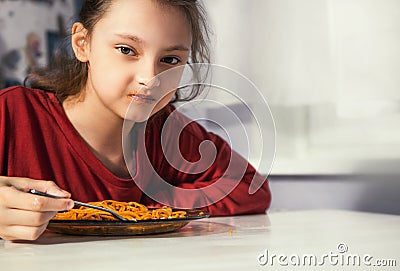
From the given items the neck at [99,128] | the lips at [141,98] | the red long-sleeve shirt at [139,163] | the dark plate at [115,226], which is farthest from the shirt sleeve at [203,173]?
the dark plate at [115,226]

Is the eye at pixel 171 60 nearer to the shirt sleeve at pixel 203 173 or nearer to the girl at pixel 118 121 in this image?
the girl at pixel 118 121

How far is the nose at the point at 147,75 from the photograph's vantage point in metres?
1.14

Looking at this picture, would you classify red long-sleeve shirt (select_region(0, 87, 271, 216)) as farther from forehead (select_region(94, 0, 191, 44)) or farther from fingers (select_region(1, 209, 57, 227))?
fingers (select_region(1, 209, 57, 227))

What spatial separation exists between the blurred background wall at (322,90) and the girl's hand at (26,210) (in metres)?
0.50

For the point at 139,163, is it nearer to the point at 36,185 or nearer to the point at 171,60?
the point at 171,60

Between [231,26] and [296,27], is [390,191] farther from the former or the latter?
[231,26]

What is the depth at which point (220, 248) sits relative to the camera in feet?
2.81

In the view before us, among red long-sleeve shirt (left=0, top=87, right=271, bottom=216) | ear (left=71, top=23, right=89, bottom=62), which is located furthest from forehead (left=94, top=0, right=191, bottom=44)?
red long-sleeve shirt (left=0, top=87, right=271, bottom=216)

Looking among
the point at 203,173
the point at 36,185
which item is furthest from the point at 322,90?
the point at 36,185

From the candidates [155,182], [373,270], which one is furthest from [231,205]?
[373,270]

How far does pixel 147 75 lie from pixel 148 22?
103 mm

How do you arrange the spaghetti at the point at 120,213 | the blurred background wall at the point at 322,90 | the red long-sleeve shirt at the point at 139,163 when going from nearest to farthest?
the spaghetti at the point at 120,213 → the red long-sleeve shirt at the point at 139,163 → the blurred background wall at the point at 322,90

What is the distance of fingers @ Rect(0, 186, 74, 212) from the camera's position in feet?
2.77

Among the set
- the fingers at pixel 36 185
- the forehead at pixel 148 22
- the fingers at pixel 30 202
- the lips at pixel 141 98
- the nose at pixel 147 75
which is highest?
the forehead at pixel 148 22
